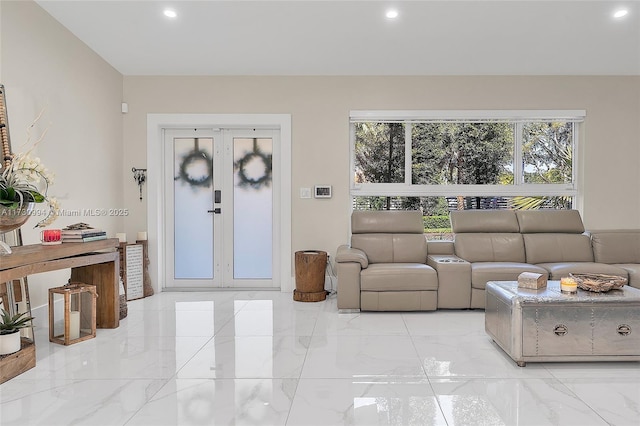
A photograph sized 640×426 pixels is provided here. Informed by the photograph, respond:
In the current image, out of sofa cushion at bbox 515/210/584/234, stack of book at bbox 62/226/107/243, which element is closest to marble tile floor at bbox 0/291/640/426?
stack of book at bbox 62/226/107/243

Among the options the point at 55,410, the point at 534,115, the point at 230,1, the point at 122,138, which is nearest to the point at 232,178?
the point at 122,138

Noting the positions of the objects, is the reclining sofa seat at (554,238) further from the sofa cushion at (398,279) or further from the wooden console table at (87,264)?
the wooden console table at (87,264)

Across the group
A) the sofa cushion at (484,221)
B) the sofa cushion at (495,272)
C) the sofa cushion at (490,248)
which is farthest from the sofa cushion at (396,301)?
the sofa cushion at (484,221)

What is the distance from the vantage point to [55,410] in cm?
195

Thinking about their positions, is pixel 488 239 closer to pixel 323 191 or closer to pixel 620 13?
pixel 323 191

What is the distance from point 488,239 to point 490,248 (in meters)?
0.11

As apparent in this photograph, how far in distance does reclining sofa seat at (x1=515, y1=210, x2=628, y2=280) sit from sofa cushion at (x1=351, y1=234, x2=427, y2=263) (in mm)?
1171

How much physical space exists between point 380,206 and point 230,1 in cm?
282

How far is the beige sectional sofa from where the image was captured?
12.4 feet

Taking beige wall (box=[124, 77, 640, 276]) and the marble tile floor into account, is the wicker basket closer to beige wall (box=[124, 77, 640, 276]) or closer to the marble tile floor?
the marble tile floor

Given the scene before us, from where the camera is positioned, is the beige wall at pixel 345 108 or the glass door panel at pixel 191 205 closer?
the beige wall at pixel 345 108

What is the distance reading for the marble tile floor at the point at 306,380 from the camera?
1905 mm

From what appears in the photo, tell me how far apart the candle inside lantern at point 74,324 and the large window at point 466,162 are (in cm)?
311

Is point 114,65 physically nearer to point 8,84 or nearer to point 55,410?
point 8,84
